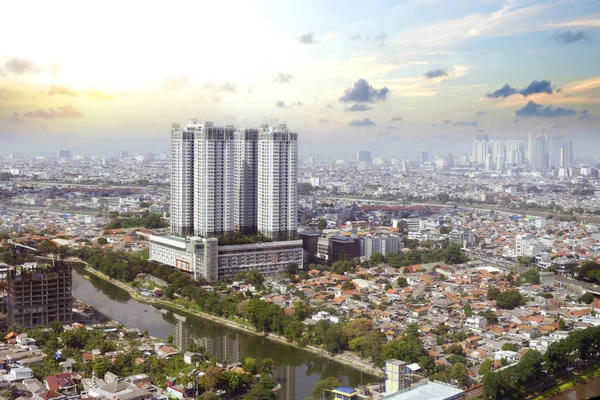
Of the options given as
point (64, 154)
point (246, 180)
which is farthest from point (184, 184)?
point (64, 154)

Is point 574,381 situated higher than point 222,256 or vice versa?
point 222,256

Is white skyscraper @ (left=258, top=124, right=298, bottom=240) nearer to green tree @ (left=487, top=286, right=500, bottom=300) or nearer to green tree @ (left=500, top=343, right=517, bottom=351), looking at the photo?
green tree @ (left=487, top=286, right=500, bottom=300)

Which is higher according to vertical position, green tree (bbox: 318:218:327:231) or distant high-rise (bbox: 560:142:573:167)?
distant high-rise (bbox: 560:142:573:167)

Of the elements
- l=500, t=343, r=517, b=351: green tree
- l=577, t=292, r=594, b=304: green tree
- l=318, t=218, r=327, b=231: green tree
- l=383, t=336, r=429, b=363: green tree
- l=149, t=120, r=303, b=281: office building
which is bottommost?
l=500, t=343, r=517, b=351: green tree

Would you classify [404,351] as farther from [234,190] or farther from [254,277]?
[234,190]

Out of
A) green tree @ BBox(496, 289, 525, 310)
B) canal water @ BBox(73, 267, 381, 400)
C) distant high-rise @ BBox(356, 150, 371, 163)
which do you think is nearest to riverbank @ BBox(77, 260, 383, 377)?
canal water @ BBox(73, 267, 381, 400)

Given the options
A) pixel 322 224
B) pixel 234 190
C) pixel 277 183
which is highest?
pixel 277 183

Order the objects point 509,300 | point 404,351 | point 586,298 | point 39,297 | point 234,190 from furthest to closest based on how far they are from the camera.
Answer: point 234,190
point 586,298
point 509,300
point 39,297
point 404,351
